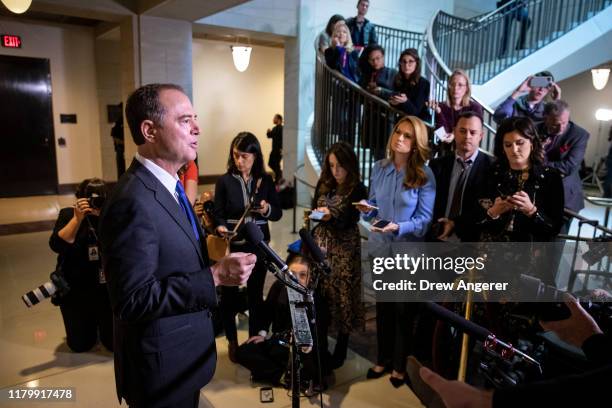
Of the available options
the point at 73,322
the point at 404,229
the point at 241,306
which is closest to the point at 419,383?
the point at 404,229

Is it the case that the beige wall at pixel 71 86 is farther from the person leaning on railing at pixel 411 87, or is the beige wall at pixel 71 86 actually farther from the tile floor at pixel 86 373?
the person leaning on railing at pixel 411 87

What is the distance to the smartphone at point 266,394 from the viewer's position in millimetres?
2553

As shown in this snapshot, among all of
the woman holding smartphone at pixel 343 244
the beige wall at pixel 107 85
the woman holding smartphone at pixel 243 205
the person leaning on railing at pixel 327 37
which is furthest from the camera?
the beige wall at pixel 107 85

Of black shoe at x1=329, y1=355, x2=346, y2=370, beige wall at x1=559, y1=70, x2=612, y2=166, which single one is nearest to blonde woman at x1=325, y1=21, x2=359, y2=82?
black shoe at x1=329, y1=355, x2=346, y2=370

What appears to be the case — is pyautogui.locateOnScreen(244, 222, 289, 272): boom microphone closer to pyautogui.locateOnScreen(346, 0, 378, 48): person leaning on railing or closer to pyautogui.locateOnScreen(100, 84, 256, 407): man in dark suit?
pyautogui.locateOnScreen(100, 84, 256, 407): man in dark suit

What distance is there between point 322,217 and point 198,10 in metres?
3.67

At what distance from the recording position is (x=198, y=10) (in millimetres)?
5188

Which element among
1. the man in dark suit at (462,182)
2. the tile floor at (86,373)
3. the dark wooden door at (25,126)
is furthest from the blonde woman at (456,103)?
the dark wooden door at (25,126)

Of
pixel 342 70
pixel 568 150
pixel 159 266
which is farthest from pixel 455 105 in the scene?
pixel 159 266

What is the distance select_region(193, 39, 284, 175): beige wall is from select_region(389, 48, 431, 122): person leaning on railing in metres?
6.58

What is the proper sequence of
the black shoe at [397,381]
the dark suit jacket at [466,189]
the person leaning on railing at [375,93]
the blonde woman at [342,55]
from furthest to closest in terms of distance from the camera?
the blonde woman at [342,55] → the person leaning on railing at [375,93] → the black shoe at [397,381] → the dark suit jacket at [466,189]

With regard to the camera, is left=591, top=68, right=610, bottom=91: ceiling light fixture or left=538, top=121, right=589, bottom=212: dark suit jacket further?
left=591, top=68, right=610, bottom=91: ceiling light fixture

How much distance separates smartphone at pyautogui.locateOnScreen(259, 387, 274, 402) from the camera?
2553 mm

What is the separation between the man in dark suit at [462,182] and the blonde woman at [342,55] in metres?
2.91
